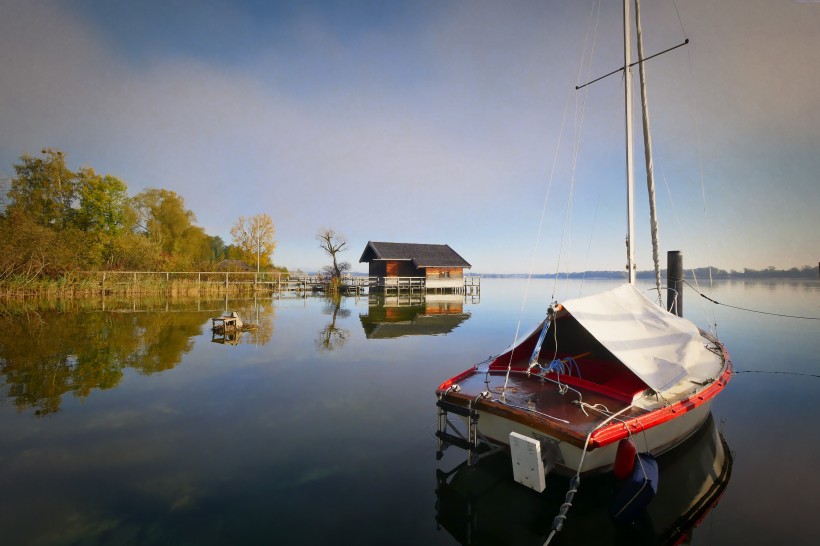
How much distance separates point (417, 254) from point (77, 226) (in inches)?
1232

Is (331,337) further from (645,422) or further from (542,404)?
(645,422)

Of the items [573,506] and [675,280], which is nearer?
[573,506]

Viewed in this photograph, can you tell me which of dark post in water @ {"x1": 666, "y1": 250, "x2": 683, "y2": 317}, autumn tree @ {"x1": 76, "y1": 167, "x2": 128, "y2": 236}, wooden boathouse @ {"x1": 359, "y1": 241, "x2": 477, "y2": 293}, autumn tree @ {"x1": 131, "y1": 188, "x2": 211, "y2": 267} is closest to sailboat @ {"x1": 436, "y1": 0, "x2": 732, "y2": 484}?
dark post in water @ {"x1": 666, "y1": 250, "x2": 683, "y2": 317}

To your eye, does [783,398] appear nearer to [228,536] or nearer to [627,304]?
[627,304]

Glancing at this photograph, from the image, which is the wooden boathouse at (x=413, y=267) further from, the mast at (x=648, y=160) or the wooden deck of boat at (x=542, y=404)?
the wooden deck of boat at (x=542, y=404)

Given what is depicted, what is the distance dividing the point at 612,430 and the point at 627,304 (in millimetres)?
3034

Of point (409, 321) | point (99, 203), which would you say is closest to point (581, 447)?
point (409, 321)

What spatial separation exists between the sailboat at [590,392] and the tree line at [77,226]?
103 feet

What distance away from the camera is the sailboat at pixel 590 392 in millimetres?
4062

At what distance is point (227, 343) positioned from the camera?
42.3 ft

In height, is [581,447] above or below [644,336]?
below

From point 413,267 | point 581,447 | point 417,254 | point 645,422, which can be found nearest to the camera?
point 581,447

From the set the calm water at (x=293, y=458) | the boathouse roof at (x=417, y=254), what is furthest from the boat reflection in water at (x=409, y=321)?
the boathouse roof at (x=417, y=254)

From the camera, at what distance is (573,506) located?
14.1 ft
